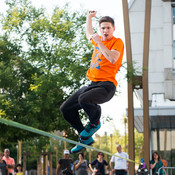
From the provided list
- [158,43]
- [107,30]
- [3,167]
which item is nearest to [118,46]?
[107,30]

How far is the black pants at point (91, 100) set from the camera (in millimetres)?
4297

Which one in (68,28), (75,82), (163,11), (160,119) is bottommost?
(160,119)

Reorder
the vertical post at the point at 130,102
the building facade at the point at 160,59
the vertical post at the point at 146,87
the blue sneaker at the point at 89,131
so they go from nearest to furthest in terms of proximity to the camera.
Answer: the blue sneaker at the point at 89,131
the vertical post at the point at 146,87
the vertical post at the point at 130,102
the building facade at the point at 160,59

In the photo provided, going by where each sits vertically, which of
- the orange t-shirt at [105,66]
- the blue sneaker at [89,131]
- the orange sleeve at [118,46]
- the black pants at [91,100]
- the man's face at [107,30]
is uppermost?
the man's face at [107,30]

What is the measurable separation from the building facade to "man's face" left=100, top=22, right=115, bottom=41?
15.5 metres

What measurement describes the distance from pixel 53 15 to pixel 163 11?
6.64 metres

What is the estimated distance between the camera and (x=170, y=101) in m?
20.5

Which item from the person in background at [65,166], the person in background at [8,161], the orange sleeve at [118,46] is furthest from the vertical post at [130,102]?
the orange sleeve at [118,46]

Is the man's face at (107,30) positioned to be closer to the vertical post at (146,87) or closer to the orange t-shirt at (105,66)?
the orange t-shirt at (105,66)

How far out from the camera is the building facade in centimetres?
2066

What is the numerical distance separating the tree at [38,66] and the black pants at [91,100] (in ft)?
33.8

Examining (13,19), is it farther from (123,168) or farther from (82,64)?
(123,168)

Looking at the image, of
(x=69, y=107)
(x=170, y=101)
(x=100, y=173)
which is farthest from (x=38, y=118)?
(x=69, y=107)

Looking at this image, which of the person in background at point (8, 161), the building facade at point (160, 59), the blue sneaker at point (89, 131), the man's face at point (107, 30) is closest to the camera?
the man's face at point (107, 30)
